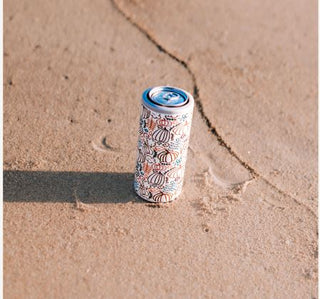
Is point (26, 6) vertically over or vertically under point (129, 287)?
over

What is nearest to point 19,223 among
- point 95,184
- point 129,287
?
point 95,184

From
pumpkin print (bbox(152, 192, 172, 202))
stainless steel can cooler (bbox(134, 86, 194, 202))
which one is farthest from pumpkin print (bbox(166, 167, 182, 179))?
pumpkin print (bbox(152, 192, 172, 202))

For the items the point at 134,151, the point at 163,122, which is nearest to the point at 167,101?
the point at 163,122

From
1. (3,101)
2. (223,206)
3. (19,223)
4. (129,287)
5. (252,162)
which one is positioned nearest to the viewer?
(129,287)

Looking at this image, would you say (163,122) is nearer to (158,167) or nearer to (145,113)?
(145,113)

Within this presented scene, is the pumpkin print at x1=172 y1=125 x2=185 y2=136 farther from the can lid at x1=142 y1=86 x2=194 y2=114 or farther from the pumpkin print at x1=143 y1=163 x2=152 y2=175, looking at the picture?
the pumpkin print at x1=143 y1=163 x2=152 y2=175

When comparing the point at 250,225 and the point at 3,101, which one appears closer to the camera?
the point at 250,225

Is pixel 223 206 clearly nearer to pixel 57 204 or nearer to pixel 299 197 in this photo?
pixel 299 197

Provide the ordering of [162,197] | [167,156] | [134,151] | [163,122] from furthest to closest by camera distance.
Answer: [134,151] < [162,197] < [167,156] < [163,122]
